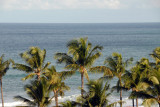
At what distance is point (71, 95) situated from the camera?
148 ft

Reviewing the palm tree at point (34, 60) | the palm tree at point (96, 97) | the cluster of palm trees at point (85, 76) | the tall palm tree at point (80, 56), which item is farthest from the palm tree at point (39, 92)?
the palm tree at point (34, 60)

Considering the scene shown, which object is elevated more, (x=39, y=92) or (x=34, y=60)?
(x=34, y=60)

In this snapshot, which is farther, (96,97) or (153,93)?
(153,93)

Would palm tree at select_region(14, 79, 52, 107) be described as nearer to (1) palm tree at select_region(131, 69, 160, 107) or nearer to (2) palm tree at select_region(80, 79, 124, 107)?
(2) palm tree at select_region(80, 79, 124, 107)

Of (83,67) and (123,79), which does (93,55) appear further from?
(123,79)

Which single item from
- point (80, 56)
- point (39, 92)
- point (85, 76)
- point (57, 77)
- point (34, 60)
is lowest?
point (39, 92)

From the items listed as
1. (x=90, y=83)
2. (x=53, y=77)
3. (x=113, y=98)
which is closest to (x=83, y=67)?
(x=53, y=77)

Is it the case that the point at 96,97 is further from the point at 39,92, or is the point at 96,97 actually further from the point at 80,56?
the point at 80,56

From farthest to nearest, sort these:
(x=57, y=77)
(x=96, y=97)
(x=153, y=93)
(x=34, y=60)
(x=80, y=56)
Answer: (x=34, y=60) < (x=80, y=56) < (x=57, y=77) < (x=153, y=93) < (x=96, y=97)

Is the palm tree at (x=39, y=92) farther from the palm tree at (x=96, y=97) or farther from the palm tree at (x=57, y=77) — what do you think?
the palm tree at (x=57, y=77)

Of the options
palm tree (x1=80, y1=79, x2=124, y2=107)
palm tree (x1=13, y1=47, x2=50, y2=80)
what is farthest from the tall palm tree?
palm tree (x1=80, y1=79, x2=124, y2=107)

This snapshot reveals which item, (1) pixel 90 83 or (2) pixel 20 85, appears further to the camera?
(2) pixel 20 85

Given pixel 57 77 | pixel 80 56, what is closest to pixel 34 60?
pixel 57 77

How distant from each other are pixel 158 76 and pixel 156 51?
11118 mm
